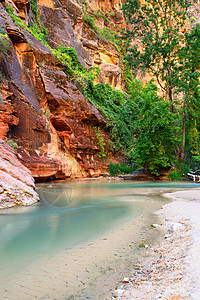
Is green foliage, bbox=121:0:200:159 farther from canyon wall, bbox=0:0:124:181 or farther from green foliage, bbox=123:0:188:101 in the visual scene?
canyon wall, bbox=0:0:124:181

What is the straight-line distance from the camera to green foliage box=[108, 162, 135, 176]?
21.6 meters

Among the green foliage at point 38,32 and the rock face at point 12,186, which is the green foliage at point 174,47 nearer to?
the green foliage at point 38,32

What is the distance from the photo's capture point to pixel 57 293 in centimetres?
214

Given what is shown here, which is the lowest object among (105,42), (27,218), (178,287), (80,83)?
(27,218)

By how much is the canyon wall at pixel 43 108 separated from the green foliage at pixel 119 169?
0.67 m

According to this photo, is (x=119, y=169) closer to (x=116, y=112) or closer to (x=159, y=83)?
(x=116, y=112)

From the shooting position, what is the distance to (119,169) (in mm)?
22297

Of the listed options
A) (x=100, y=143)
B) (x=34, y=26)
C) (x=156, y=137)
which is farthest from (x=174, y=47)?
(x=34, y=26)

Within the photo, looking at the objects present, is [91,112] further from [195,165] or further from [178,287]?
[178,287]

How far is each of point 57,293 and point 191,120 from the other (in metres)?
22.8

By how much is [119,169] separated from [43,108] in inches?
408

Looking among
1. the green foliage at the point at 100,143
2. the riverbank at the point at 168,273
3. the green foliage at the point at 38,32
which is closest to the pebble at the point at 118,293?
the riverbank at the point at 168,273

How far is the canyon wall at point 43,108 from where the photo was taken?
13.4 meters

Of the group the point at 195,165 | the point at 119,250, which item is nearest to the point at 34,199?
the point at 119,250
